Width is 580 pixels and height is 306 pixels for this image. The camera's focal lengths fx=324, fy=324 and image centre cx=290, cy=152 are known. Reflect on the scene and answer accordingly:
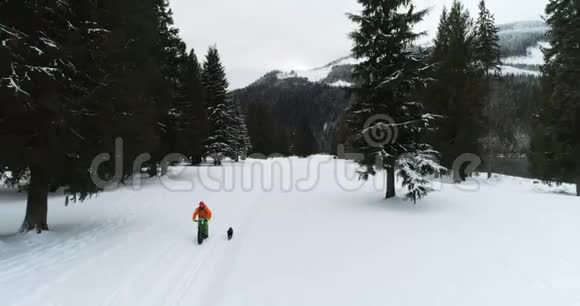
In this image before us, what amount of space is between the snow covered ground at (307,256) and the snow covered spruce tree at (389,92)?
6.98 feet

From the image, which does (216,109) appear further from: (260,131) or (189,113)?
(260,131)

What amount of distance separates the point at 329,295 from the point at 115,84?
8.62m

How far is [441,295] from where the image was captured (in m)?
5.88

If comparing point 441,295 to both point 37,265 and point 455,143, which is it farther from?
point 455,143

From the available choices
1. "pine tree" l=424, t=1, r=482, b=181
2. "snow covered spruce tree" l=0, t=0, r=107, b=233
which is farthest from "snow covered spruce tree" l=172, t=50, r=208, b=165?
"pine tree" l=424, t=1, r=482, b=181

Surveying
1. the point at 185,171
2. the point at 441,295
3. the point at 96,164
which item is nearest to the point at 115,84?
the point at 96,164

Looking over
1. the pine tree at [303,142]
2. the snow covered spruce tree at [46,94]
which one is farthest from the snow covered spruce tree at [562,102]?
the pine tree at [303,142]

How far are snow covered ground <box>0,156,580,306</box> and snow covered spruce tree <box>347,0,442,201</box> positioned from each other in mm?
2127

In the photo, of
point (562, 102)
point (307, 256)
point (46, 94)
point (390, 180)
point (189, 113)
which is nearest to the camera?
point (307, 256)

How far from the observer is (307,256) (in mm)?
8031

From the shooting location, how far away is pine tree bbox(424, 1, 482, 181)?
74.5 feet

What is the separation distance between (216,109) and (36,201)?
28276mm

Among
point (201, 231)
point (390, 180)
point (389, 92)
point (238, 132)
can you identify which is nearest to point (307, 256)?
point (201, 231)

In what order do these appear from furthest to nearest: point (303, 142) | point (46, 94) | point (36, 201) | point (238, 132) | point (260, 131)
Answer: point (303, 142)
point (260, 131)
point (238, 132)
point (36, 201)
point (46, 94)
